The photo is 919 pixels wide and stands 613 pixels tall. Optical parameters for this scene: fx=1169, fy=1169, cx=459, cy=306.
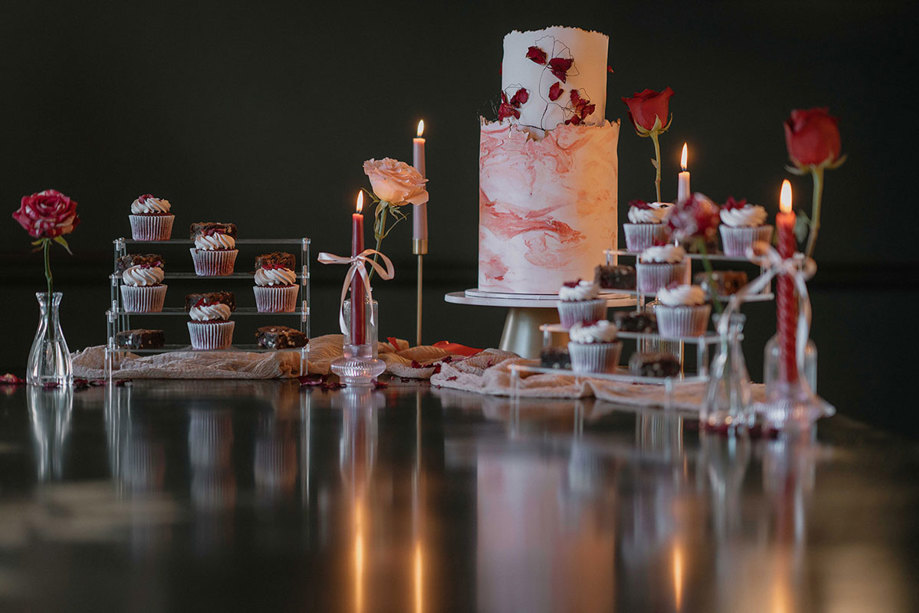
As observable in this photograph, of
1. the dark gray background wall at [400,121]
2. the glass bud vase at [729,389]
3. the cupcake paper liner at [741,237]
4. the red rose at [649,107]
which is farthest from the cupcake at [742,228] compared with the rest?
the dark gray background wall at [400,121]

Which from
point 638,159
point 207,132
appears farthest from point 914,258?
point 207,132

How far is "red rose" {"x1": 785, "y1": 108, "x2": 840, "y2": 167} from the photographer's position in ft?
5.49

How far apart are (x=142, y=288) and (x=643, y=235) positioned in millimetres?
1213

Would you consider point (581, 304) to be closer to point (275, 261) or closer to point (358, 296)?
point (358, 296)

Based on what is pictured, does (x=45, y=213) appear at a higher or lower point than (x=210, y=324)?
higher

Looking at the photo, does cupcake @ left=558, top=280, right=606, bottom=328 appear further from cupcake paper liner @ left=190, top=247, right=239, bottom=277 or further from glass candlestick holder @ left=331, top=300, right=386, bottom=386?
cupcake paper liner @ left=190, top=247, right=239, bottom=277

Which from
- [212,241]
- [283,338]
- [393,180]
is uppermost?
[393,180]

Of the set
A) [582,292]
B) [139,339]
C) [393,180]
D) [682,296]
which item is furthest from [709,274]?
[139,339]

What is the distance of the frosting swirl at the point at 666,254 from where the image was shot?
2.07 meters

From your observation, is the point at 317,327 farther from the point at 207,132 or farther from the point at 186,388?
the point at 186,388

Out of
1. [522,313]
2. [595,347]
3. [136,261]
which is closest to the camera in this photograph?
[595,347]

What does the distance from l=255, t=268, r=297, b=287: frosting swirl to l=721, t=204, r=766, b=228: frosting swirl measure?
1124 mm

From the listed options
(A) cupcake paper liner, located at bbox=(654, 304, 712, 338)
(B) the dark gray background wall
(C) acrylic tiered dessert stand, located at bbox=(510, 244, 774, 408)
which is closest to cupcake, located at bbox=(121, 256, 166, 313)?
(C) acrylic tiered dessert stand, located at bbox=(510, 244, 774, 408)

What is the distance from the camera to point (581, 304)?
2148 mm
